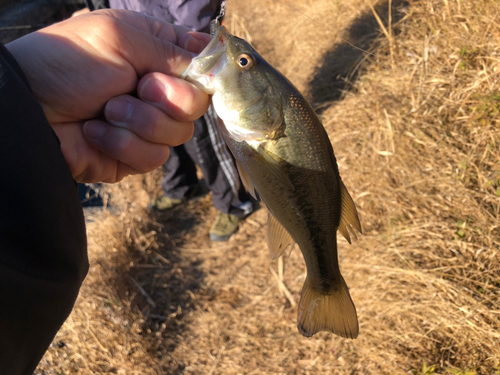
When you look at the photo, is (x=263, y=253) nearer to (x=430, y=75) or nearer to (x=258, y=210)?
(x=258, y=210)

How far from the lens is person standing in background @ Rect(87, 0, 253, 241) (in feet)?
11.2

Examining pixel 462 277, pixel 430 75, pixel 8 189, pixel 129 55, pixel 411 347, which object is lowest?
pixel 411 347

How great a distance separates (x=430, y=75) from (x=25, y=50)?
3841 mm

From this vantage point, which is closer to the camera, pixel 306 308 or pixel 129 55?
pixel 129 55

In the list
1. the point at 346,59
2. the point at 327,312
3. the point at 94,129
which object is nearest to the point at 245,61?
the point at 94,129

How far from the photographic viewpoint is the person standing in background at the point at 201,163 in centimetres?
341

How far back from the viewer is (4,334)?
1030mm

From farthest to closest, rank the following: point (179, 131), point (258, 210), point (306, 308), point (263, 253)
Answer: point (258, 210)
point (263, 253)
point (306, 308)
point (179, 131)

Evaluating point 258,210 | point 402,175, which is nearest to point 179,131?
point 402,175

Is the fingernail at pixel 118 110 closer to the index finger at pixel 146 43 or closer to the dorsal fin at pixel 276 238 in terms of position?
the index finger at pixel 146 43

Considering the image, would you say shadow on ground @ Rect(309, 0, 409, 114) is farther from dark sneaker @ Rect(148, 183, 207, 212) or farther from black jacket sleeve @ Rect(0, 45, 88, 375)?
black jacket sleeve @ Rect(0, 45, 88, 375)

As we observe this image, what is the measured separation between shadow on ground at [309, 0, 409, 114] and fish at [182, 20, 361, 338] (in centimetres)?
362

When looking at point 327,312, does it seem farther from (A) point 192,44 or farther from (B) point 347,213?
(A) point 192,44

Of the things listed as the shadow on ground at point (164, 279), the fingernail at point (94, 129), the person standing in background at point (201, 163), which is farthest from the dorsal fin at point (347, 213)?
the shadow on ground at point (164, 279)
